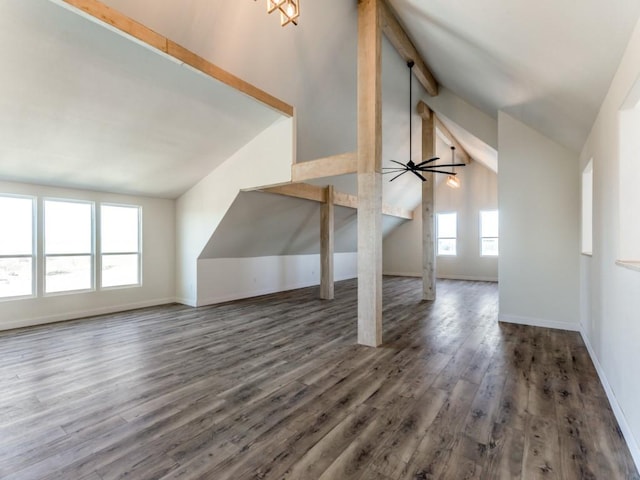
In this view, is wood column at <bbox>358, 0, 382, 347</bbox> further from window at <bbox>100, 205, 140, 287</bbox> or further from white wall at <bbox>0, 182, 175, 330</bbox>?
window at <bbox>100, 205, 140, 287</bbox>

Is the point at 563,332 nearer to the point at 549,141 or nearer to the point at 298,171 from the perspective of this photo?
the point at 549,141

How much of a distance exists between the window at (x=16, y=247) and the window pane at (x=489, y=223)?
1140 cm

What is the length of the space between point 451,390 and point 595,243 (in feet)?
7.18

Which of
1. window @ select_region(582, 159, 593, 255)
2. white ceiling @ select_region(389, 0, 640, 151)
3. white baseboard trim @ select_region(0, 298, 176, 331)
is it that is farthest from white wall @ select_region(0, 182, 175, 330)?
window @ select_region(582, 159, 593, 255)

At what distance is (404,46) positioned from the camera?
16.4ft

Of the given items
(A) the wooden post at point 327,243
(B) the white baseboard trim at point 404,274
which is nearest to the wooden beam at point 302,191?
(A) the wooden post at point 327,243

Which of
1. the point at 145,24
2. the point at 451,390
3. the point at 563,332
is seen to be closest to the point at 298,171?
the point at 145,24

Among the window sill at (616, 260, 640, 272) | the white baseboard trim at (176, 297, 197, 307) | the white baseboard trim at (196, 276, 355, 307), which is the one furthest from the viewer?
the white baseboard trim at (196, 276, 355, 307)

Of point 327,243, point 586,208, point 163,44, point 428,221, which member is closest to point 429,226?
point 428,221

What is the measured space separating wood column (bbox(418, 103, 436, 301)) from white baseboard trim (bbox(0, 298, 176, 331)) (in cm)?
565

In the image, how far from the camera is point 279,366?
3.43 meters

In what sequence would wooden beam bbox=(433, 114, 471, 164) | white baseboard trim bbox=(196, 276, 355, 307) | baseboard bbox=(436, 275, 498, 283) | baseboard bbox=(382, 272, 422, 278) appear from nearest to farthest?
1. white baseboard trim bbox=(196, 276, 355, 307)
2. wooden beam bbox=(433, 114, 471, 164)
3. baseboard bbox=(436, 275, 498, 283)
4. baseboard bbox=(382, 272, 422, 278)

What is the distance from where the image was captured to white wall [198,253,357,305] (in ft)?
22.4

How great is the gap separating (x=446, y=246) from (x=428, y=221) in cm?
448
